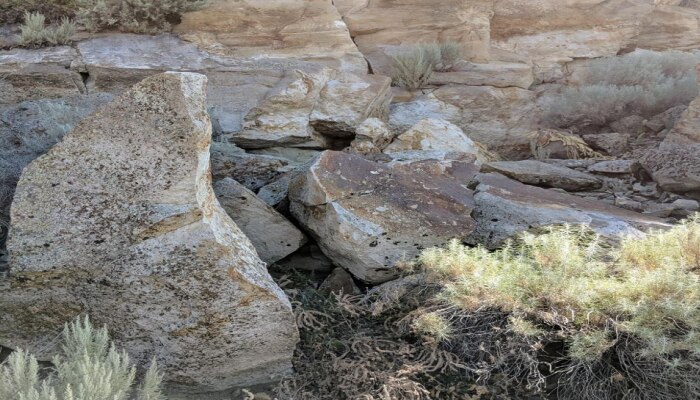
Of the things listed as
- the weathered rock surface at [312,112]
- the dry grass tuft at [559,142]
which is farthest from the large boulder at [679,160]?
the weathered rock surface at [312,112]

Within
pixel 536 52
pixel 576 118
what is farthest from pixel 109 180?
pixel 536 52

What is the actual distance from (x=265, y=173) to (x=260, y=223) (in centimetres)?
83

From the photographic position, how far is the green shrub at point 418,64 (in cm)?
699

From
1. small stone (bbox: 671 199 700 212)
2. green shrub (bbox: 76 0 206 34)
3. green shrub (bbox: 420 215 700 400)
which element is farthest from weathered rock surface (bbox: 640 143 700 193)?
green shrub (bbox: 76 0 206 34)

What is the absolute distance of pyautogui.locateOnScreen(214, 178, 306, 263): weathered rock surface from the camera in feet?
12.8

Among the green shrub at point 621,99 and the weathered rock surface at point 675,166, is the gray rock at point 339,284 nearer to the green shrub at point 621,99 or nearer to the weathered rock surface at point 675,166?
the weathered rock surface at point 675,166

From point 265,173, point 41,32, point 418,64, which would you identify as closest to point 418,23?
point 418,64

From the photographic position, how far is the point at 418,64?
6945 mm

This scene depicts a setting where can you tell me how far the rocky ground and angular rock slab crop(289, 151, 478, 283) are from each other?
1cm

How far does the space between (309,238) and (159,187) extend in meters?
1.29

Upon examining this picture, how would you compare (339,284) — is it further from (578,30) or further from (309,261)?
(578,30)

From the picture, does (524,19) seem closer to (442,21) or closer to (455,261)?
(442,21)

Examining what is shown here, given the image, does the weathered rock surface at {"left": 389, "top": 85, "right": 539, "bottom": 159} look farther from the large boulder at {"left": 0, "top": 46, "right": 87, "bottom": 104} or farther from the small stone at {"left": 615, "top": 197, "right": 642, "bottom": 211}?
the large boulder at {"left": 0, "top": 46, "right": 87, "bottom": 104}

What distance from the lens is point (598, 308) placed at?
9.42 feet
